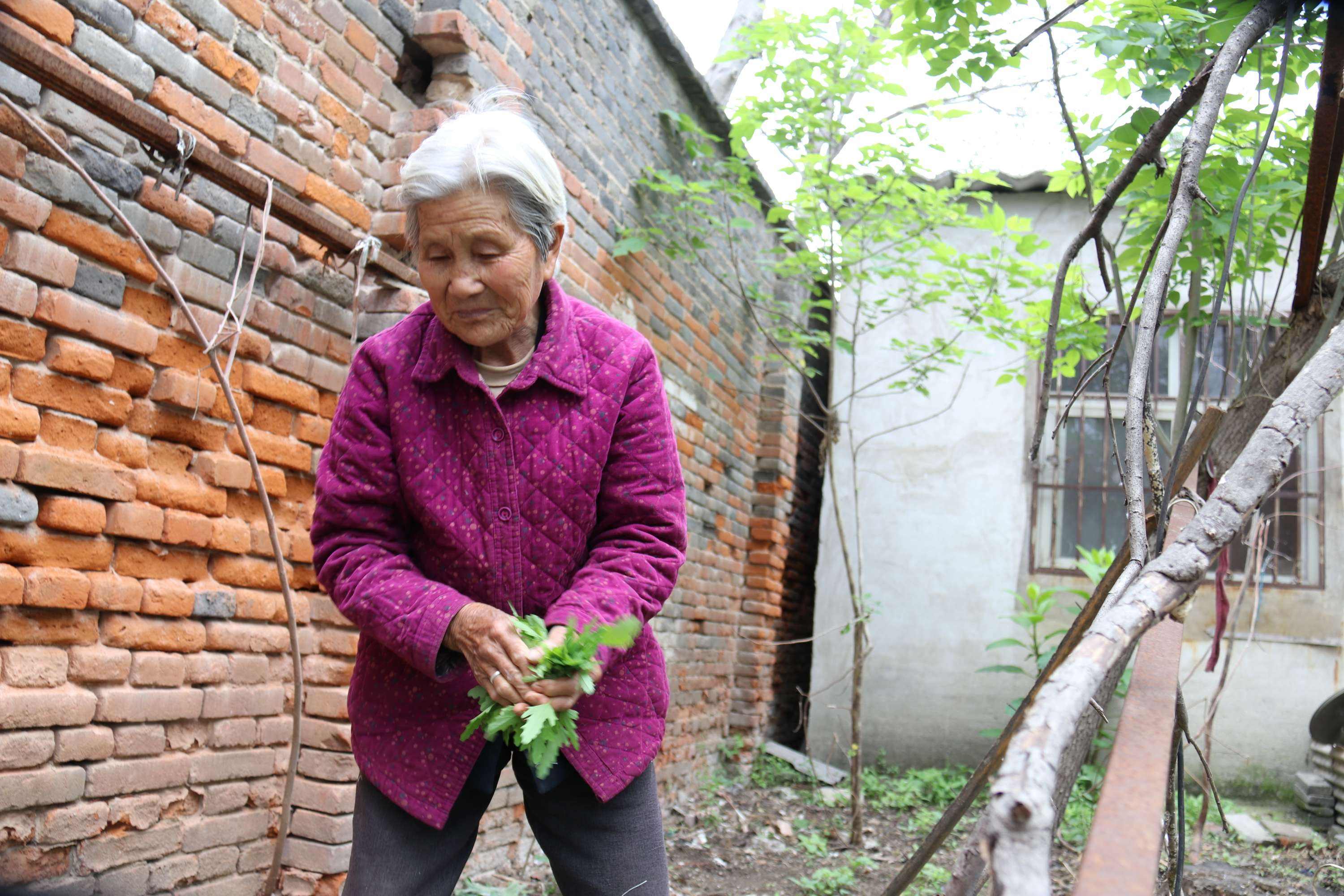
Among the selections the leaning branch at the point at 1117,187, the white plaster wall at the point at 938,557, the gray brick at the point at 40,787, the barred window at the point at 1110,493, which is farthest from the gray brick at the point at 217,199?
the barred window at the point at 1110,493

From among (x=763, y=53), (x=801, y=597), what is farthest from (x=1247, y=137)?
(x=801, y=597)

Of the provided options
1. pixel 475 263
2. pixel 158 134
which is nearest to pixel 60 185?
pixel 158 134

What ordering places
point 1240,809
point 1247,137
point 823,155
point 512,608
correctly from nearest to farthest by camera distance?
point 512,608 → point 1247,137 → point 823,155 → point 1240,809

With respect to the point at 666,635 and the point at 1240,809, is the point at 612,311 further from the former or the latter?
the point at 1240,809

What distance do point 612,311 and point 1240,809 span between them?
498 cm

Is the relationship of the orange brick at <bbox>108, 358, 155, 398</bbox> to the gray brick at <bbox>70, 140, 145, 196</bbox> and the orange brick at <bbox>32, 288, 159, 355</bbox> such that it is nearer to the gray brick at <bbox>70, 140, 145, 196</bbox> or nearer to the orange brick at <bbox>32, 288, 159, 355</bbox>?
the orange brick at <bbox>32, 288, 159, 355</bbox>

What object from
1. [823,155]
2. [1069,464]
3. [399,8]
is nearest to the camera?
[399,8]

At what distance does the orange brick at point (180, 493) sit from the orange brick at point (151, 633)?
13cm

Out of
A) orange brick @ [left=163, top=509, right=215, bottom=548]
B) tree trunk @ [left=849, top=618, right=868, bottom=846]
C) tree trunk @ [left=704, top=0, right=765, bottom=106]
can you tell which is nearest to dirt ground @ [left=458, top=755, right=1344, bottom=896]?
tree trunk @ [left=849, top=618, right=868, bottom=846]

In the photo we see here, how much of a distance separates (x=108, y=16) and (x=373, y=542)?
165 cm

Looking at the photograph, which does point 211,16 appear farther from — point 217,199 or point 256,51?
point 217,199

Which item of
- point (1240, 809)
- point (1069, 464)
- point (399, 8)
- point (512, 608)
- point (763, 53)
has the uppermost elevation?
point (763, 53)

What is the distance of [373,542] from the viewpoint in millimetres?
1818

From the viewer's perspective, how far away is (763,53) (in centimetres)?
578
